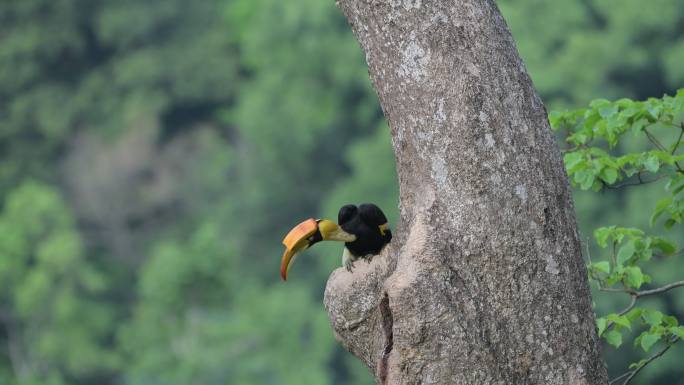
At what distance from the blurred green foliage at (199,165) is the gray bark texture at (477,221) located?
18.7 metres

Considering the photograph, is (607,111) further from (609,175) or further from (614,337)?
(614,337)

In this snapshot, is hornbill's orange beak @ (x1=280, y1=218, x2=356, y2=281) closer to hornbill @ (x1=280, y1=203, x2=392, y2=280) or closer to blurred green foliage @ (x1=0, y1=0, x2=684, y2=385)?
hornbill @ (x1=280, y1=203, x2=392, y2=280)

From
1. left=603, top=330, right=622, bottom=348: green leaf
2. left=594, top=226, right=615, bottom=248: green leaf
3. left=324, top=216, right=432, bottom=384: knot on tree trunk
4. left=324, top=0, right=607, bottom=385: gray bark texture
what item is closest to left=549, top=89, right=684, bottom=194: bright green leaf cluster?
left=594, top=226, right=615, bottom=248: green leaf

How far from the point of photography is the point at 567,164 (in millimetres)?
5234

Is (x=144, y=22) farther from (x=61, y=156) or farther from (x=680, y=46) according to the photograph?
(x=680, y=46)

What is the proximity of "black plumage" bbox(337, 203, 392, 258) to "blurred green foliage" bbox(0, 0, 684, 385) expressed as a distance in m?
18.5

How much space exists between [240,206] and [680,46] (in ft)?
35.9

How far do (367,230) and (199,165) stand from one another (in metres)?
27.9

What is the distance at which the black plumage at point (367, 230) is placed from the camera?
476 centimetres

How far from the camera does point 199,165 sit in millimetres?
32406

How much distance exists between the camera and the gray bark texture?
4.32 metres

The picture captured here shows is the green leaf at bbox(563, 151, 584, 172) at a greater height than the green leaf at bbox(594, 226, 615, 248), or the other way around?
the green leaf at bbox(563, 151, 584, 172)

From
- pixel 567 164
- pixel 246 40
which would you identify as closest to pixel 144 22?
pixel 246 40

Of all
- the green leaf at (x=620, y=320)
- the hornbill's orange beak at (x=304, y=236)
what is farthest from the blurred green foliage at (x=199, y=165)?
the hornbill's orange beak at (x=304, y=236)
